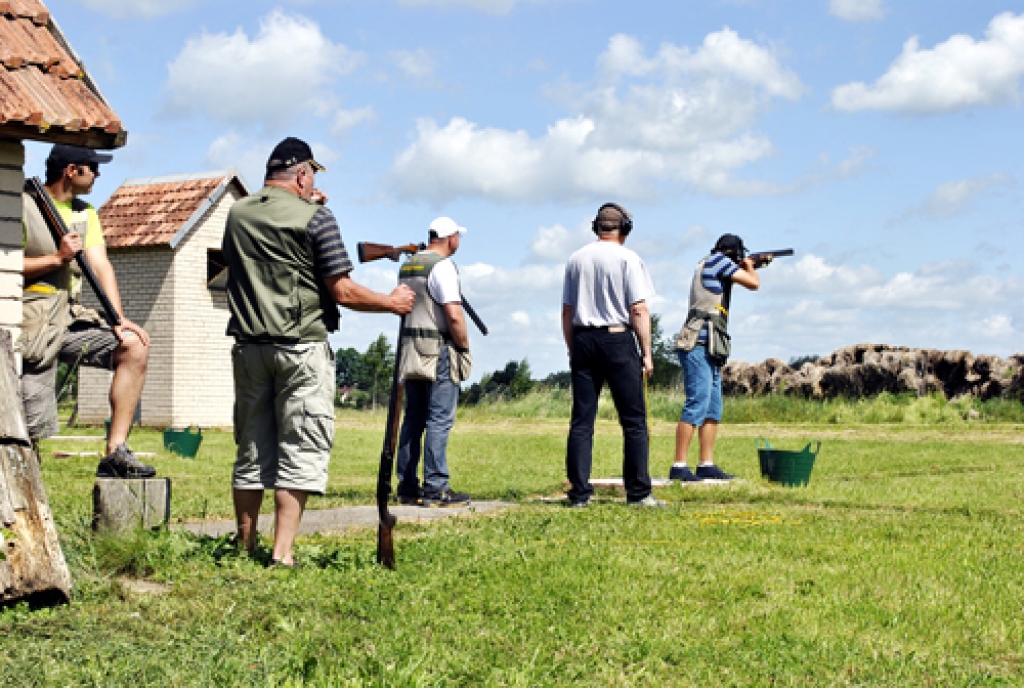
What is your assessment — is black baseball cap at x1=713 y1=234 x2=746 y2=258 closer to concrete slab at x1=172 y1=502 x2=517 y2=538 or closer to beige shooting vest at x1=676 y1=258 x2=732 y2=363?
beige shooting vest at x1=676 y1=258 x2=732 y2=363

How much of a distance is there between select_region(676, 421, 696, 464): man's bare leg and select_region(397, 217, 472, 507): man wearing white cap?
91.3 inches

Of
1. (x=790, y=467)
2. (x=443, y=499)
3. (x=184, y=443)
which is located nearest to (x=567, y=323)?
(x=443, y=499)

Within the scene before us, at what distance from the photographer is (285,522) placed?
591cm

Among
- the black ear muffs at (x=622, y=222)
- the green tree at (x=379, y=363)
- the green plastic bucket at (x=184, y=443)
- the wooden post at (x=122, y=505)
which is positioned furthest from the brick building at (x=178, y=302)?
the wooden post at (x=122, y=505)

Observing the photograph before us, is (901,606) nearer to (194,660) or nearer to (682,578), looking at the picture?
(682,578)

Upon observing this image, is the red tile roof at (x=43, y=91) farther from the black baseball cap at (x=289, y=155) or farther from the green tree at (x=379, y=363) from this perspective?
the green tree at (x=379, y=363)

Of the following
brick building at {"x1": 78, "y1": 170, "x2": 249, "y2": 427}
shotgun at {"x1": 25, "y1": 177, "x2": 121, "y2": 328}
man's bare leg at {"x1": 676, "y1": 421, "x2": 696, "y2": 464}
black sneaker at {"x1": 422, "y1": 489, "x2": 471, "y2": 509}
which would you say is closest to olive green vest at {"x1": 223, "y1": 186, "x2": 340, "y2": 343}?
shotgun at {"x1": 25, "y1": 177, "x2": 121, "y2": 328}

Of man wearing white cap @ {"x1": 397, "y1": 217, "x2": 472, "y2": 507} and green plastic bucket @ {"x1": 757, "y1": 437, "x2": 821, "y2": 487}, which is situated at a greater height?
man wearing white cap @ {"x1": 397, "y1": 217, "x2": 472, "y2": 507}

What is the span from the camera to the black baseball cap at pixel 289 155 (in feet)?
20.1

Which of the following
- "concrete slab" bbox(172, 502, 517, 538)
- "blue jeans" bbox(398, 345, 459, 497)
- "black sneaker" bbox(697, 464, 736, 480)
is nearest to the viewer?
"concrete slab" bbox(172, 502, 517, 538)

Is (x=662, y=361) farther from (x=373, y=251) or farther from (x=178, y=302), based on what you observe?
(x=373, y=251)

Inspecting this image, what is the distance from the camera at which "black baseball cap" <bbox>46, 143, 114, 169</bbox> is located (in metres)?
7.23

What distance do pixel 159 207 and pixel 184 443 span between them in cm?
1305

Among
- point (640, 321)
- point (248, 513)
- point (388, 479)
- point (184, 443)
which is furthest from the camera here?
point (184, 443)
